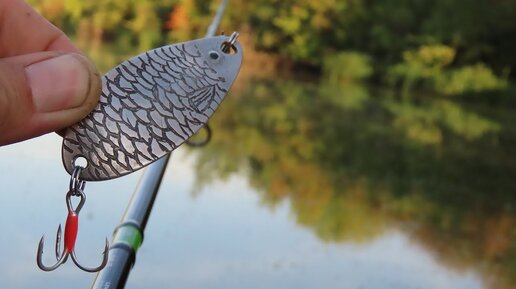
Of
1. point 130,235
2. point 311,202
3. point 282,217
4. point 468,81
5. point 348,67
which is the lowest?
point 348,67

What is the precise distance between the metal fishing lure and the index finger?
58 millimetres

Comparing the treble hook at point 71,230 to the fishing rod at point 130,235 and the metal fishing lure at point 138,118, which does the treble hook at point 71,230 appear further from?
the fishing rod at point 130,235

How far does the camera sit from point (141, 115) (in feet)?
1.94

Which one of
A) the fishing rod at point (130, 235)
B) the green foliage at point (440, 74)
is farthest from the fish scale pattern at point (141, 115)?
the green foliage at point (440, 74)

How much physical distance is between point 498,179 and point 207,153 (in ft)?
5.20

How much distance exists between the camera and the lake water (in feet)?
5.60

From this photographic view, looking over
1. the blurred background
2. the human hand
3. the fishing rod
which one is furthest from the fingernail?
the blurred background

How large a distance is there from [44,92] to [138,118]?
70 millimetres

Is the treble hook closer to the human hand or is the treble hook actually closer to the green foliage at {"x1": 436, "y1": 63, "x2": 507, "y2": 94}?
the human hand

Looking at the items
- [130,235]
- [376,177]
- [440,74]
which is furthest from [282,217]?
[440,74]

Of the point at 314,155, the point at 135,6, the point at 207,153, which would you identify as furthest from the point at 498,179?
the point at 135,6

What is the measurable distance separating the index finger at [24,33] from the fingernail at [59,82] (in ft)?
0.22

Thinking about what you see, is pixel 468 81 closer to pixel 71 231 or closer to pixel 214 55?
A: pixel 214 55

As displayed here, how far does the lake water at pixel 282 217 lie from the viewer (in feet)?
5.60
